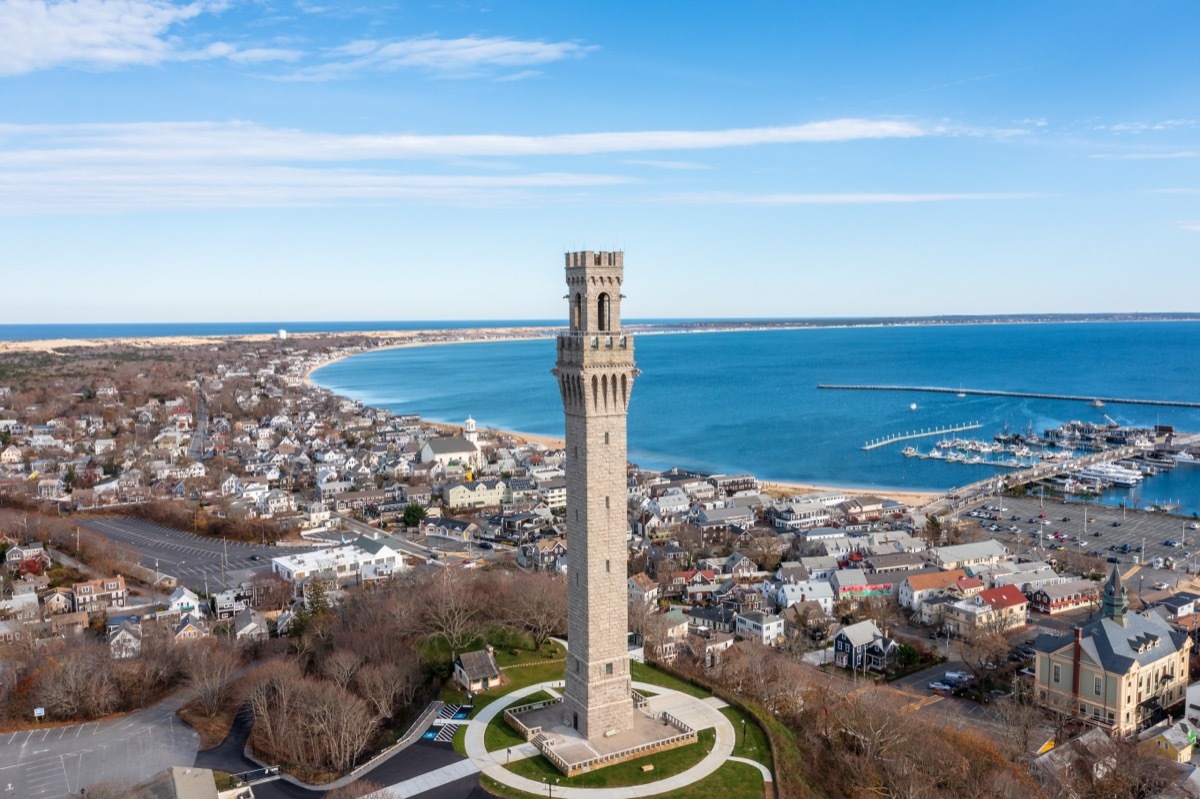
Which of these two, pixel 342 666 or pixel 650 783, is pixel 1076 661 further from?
pixel 342 666

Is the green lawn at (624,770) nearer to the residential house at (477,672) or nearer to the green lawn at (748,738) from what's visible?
the green lawn at (748,738)

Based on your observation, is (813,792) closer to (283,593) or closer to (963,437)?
(283,593)

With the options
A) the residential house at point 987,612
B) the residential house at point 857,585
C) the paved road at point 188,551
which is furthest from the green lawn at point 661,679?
the paved road at point 188,551

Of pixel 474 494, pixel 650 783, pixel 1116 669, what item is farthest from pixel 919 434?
pixel 650 783

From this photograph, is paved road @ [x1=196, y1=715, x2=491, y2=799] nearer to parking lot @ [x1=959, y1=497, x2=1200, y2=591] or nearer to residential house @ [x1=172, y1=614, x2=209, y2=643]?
residential house @ [x1=172, y1=614, x2=209, y2=643]

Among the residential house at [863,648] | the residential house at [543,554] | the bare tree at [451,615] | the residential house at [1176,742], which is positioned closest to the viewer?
the residential house at [1176,742]
